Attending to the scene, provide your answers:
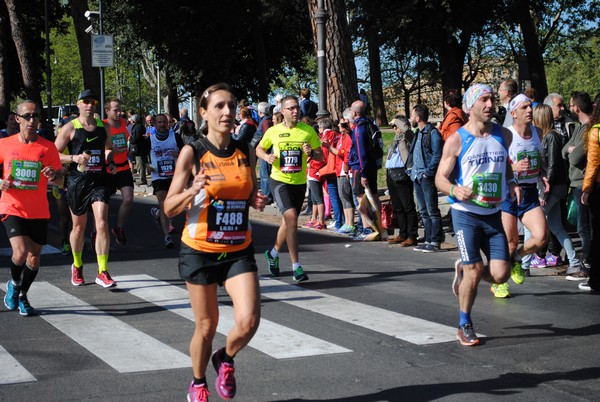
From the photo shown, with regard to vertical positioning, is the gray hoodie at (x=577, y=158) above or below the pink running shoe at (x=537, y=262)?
above

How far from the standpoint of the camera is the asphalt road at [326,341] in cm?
610

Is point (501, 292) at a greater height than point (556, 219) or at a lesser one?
lesser

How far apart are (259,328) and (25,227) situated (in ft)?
8.15

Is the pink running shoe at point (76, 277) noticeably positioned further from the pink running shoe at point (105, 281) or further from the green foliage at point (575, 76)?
the green foliage at point (575, 76)

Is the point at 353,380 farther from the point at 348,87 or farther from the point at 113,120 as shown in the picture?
the point at 348,87

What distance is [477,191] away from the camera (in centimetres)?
746

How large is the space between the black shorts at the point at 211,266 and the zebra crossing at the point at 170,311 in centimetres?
132

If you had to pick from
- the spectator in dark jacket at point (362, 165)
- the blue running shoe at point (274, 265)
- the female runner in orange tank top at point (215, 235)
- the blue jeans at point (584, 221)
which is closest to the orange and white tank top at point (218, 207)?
the female runner in orange tank top at point (215, 235)

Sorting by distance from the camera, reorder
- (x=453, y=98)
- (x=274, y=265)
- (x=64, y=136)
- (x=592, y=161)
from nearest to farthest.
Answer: (x=592, y=161), (x=64, y=136), (x=274, y=265), (x=453, y=98)

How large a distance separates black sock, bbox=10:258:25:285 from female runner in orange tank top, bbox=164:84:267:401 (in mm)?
3636

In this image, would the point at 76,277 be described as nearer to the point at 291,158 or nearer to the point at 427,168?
the point at 291,158

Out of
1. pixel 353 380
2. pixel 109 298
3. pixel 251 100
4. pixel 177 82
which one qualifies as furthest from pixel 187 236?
pixel 251 100

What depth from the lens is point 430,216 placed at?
1341 centimetres

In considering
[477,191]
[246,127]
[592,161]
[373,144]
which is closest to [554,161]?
[592,161]
